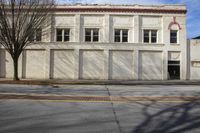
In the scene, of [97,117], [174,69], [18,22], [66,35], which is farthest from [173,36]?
[97,117]

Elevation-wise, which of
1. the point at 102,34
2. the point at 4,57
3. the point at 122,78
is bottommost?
the point at 122,78

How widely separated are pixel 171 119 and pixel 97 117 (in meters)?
2.18

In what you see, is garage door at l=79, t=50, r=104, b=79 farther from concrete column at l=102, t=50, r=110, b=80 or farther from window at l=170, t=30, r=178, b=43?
window at l=170, t=30, r=178, b=43

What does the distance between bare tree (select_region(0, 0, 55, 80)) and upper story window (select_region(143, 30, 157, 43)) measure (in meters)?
13.1

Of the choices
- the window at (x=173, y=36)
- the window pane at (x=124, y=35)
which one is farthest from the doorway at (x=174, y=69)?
the window pane at (x=124, y=35)

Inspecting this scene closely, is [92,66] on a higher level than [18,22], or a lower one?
lower

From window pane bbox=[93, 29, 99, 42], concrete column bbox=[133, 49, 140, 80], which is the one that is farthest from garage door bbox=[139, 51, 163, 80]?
window pane bbox=[93, 29, 99, 42]

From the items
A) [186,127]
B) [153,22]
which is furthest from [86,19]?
[186,127]

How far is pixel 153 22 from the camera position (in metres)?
34.1

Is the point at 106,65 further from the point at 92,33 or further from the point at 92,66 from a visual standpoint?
the point at 92,33

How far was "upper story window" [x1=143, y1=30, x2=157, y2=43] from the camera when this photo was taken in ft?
112

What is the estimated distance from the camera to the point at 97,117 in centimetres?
875

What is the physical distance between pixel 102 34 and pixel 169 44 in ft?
25.8

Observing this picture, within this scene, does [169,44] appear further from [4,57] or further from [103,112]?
[103,112]
